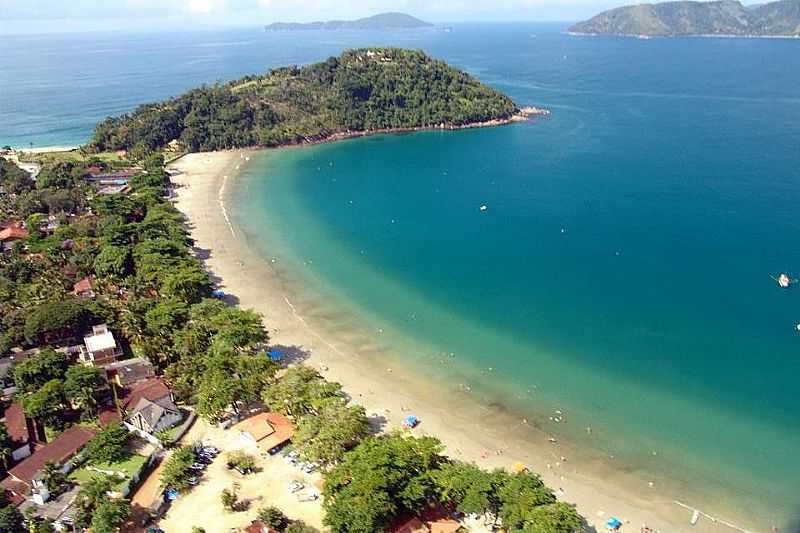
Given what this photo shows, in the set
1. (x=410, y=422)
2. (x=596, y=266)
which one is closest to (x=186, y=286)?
(x=410, y=422)

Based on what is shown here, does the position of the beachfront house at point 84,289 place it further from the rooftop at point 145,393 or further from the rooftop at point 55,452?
the rooftop at point 55,452

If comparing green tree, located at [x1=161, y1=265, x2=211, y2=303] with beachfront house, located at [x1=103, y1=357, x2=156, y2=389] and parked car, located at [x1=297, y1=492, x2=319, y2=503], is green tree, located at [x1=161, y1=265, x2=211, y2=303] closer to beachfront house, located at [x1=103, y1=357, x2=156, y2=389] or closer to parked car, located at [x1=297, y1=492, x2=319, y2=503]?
beachfront house, located at [x1=103, y1=357, x2=156, y2=389]

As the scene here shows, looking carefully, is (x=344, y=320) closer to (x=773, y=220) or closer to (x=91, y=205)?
(x=91, y=205)

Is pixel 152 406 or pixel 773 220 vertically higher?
pixel 773 220

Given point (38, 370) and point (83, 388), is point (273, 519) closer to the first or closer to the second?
point (83, 388)

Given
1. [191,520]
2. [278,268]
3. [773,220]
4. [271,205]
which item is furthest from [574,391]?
[271,205]

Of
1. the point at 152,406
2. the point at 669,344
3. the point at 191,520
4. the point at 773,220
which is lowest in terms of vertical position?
the point at 191,520
